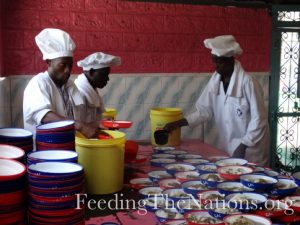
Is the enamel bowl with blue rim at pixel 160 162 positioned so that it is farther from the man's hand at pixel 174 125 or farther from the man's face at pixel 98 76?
the man's face at pixel 98 76

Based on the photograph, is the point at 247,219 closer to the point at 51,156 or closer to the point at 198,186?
the point at 198,186

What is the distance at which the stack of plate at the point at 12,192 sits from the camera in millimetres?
1061

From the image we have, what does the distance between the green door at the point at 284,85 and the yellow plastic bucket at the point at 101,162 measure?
9.33ft

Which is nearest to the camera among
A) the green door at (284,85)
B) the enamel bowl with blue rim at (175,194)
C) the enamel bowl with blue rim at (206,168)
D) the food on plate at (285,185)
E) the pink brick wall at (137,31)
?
the enamel bowl with blue rim at (175,194)

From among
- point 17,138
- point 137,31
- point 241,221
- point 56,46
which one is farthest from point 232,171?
point 137,31

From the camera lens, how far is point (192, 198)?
1.64 meters

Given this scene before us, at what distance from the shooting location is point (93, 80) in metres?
2.73

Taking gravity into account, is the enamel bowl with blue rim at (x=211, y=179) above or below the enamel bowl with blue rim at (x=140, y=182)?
above

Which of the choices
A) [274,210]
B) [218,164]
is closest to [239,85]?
[218,164]

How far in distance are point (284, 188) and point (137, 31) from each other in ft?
8.09

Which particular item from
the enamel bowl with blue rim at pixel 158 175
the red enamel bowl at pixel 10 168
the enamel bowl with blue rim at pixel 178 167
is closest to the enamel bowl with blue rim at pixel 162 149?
the enamel bowl with blue rim at pixel 178 167

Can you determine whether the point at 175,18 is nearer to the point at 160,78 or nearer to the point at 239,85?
the point at 160,78

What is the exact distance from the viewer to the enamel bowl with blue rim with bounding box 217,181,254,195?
1.67m

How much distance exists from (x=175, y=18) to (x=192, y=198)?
2585 millimetres
